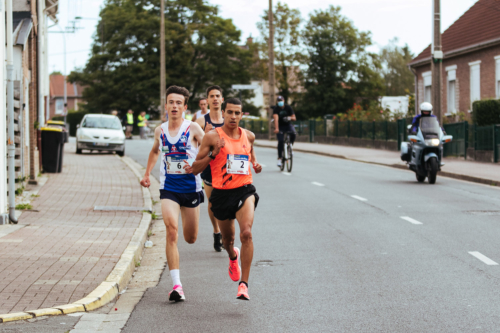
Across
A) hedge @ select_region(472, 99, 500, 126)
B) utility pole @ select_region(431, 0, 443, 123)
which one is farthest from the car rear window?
hedge @ select_region(472, 99, 500, 126)

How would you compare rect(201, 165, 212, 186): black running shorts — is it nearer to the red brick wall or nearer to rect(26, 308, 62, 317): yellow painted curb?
rect(26, 308, 62, 317): yellow painted curb

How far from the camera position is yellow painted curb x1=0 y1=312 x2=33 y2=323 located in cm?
515

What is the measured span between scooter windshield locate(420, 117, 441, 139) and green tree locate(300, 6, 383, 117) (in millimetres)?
50679

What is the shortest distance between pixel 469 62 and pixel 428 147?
1964 centimetres

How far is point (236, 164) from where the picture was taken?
611 centimetres

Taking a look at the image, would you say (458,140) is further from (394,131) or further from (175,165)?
(175,165)

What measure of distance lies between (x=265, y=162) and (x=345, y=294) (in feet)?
55.0

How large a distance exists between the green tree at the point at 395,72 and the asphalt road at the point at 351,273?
7919cm

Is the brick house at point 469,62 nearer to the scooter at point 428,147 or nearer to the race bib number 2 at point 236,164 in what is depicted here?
the scooter at point 428,147

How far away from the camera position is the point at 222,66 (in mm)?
62781

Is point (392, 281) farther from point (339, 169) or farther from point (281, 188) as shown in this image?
point (339, 169)

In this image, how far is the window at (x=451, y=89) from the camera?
35.7 metres

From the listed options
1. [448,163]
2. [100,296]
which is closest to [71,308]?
[100,296]

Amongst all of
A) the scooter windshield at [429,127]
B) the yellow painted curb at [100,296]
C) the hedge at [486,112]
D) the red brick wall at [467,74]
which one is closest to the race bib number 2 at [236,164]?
the yellow painted curb at [100,296]
